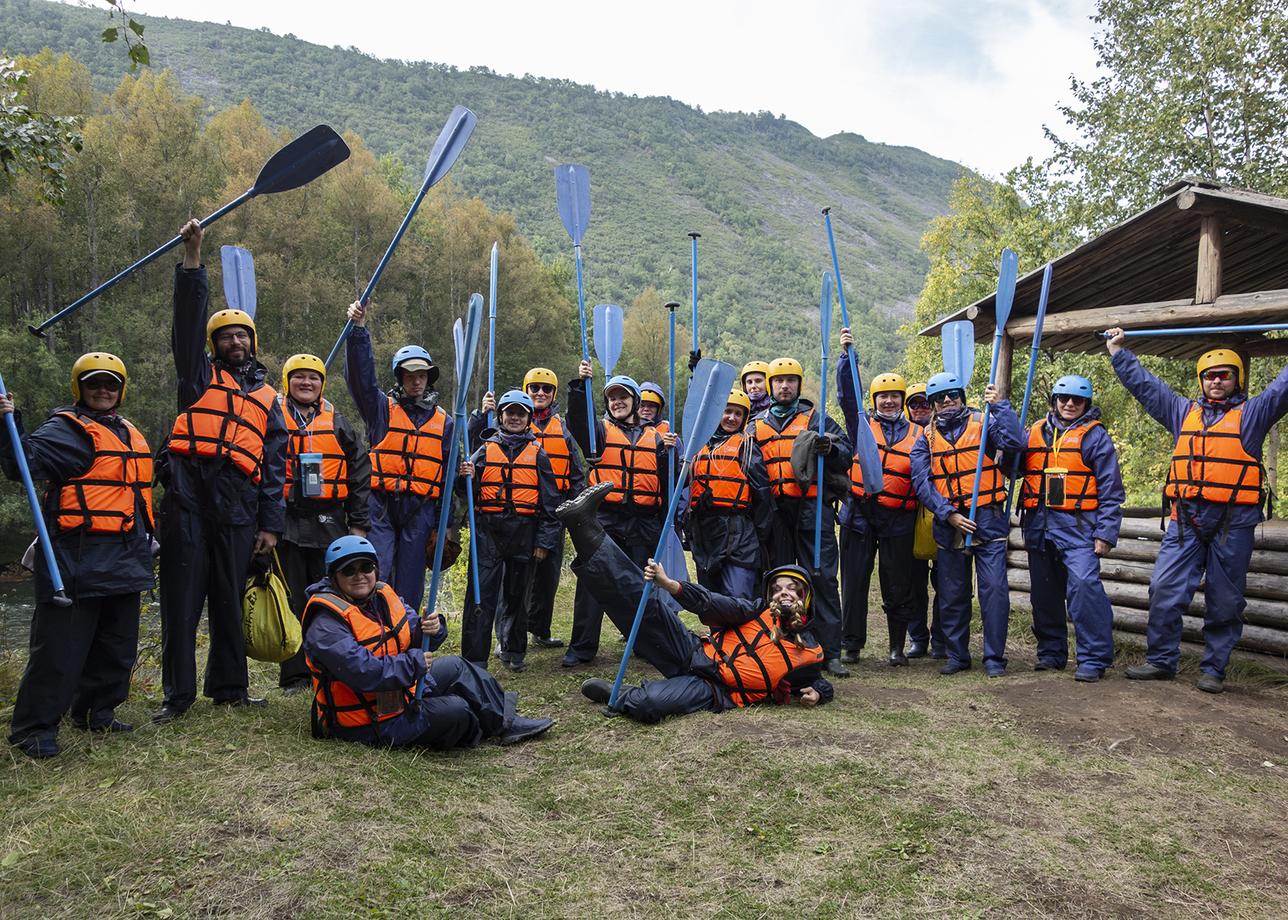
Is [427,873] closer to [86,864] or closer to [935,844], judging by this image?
[86,864]

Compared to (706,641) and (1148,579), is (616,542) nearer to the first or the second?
(706,641)

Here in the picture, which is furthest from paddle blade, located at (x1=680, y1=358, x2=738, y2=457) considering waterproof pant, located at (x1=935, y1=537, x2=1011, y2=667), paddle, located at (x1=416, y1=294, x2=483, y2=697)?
waterproof pant, located at (x1=935, y1=537, x2=1011, y2=667)

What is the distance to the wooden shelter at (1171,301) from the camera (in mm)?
6562

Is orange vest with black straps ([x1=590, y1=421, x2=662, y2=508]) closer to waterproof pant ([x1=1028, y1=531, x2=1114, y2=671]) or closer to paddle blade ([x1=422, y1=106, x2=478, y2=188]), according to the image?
paddle blade ([x1=422, y1=106, x2=478, y2=188])

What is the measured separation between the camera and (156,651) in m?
8.61

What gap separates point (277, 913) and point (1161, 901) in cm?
299

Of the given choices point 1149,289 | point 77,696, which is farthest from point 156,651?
point 1149,289

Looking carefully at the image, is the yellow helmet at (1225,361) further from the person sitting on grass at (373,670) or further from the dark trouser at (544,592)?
the person sitting on grass at (373,670)

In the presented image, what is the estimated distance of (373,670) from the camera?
4.02m

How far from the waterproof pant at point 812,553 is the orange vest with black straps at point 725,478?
335 millimetres

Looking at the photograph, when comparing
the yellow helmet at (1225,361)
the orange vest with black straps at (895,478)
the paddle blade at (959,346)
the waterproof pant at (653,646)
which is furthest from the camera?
the paddle blade at (959,346)

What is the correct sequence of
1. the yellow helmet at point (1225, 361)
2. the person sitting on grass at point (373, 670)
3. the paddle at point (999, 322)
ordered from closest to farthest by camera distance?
the person sitting on grass at point (373, 670) < the yellow helmet at point (1225, 361) < the paddle at point (999, 322)

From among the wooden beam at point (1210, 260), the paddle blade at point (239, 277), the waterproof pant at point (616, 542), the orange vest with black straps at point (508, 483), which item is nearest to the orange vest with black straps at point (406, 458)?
the orange vest with black straps at point (508, 483)

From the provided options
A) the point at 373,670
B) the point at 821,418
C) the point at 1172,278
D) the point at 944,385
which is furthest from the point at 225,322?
the point at 1172,278
